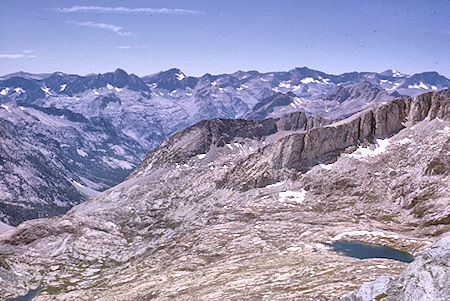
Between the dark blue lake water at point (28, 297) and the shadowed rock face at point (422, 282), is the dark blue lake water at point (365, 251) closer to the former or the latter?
the shadowed rock face at point (422, 282)

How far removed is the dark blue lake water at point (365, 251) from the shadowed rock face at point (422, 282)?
7201 cm

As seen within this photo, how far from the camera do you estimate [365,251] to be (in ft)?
382

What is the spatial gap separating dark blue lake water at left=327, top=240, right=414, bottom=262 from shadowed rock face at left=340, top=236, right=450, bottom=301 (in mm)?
72012

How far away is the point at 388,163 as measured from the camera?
189m

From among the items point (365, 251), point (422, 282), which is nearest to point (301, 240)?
point (365, 251)

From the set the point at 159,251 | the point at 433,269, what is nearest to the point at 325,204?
the point at 159,251

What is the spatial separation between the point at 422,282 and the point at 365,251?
275 feet

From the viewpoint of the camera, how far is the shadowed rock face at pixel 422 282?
36250 mm

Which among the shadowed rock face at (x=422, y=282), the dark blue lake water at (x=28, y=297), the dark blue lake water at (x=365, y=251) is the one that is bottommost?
the dark blue lake water at (x=28, y=297)

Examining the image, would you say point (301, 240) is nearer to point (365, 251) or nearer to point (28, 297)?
point (365, 251)

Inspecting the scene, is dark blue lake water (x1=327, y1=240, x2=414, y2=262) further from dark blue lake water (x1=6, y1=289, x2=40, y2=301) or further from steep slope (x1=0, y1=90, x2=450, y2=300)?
dark blue lake water (x1=6, y1=289, x2=40, y2=301)

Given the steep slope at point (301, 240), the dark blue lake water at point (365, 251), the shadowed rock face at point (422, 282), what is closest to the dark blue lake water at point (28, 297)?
the steep slope at point (301, 240)

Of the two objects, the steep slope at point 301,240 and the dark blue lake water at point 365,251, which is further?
the dark blue lake water at point 365,251

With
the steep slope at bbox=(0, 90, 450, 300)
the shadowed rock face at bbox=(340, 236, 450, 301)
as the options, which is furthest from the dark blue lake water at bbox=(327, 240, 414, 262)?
the shadowed rock face at bbox=(340, 236, 450, 301)
